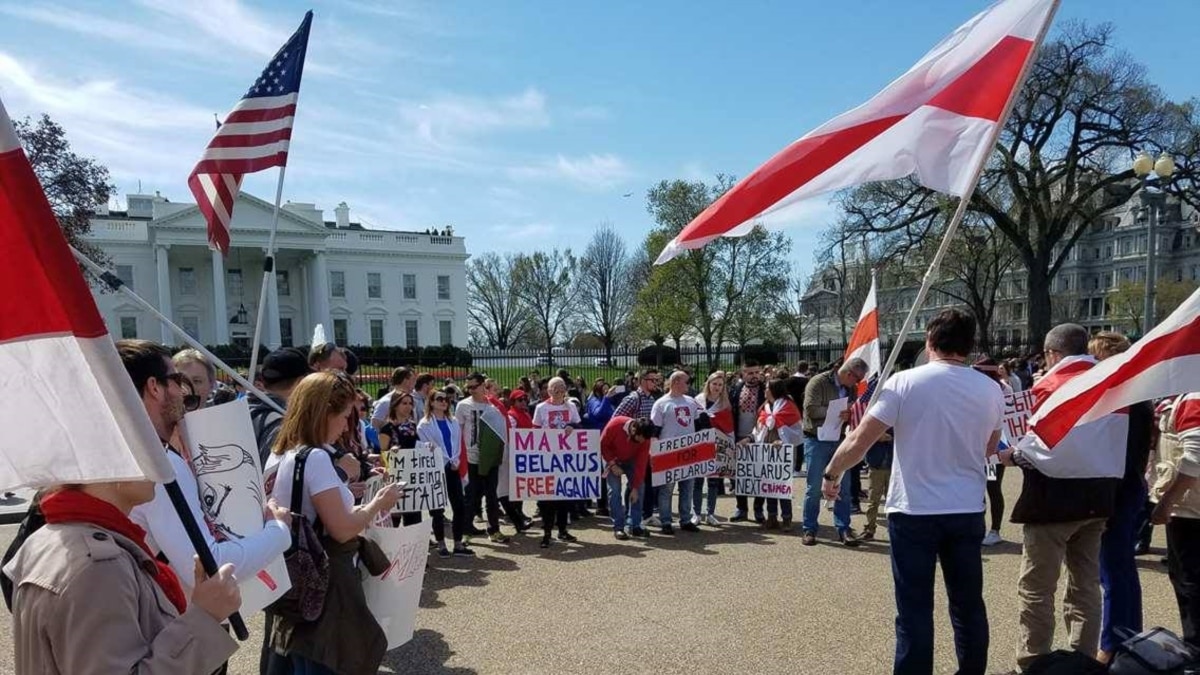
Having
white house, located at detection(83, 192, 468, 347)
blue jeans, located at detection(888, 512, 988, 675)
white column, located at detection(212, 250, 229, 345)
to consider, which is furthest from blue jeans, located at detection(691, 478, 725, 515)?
white column, located at detection(212, 250, 229, 345)

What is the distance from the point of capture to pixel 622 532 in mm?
8680

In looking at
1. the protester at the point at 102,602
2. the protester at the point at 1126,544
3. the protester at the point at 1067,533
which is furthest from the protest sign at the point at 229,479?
the protester at the point at 1126,544

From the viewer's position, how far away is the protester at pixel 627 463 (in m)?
8.75

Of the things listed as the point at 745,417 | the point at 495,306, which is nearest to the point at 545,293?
the point at 495,306

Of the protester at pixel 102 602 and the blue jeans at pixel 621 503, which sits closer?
the protester at pixel 102 602

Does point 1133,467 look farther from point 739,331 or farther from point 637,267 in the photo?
point 637,267

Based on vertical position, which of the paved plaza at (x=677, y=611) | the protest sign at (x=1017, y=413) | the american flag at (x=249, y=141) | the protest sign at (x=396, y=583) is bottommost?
the paved plaza at (x=677, y=611)

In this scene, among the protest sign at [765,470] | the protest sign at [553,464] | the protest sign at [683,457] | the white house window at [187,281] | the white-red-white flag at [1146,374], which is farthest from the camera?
the white house window at [187,281]

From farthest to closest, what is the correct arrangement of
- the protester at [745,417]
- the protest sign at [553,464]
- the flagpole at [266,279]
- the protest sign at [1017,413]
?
the protester at [745,417] → the protest sign at [553,464] → the protest sign at [1017,413] → the flagpole at [266,279]

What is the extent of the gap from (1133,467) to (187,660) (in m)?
5.06

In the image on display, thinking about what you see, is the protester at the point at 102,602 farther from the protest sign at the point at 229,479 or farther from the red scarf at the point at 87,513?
the protest sign at the point at 229,479

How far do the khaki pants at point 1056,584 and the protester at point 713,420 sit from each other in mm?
5201

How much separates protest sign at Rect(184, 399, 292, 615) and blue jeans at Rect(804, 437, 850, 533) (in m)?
6.32

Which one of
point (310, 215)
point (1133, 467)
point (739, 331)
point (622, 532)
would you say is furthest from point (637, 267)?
point (1133, 467)
